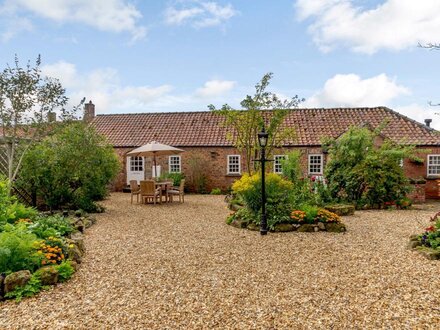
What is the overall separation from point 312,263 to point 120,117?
68.6 ft

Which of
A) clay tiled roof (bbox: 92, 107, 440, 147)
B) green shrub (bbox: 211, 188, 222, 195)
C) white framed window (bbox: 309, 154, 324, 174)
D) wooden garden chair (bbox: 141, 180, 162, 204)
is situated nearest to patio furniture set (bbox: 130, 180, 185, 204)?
wooden garden chair (bbox: 141, 180, 162, 204)

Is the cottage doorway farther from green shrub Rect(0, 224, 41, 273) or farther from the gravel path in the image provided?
green shrub Rect(0, 224, 41, 273)

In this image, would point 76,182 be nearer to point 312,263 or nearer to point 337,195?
point 312,263

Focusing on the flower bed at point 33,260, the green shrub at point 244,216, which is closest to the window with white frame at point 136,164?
the green shrub at point 244,216

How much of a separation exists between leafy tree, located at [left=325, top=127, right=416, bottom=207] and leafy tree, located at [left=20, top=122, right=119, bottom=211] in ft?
31.9

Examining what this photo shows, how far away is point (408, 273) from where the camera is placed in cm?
557

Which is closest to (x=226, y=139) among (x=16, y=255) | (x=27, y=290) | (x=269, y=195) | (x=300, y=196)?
(x=300, y=196)

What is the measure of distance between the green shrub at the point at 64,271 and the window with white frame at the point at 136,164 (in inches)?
647

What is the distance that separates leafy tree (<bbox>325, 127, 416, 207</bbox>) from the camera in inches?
530

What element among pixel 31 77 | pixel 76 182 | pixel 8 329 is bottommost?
pixel 8 329

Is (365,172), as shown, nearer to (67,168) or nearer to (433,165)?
(433,165)

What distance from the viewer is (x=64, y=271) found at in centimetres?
541

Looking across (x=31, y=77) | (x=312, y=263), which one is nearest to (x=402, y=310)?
(x=312, y=263)

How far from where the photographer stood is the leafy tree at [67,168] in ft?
37.4
